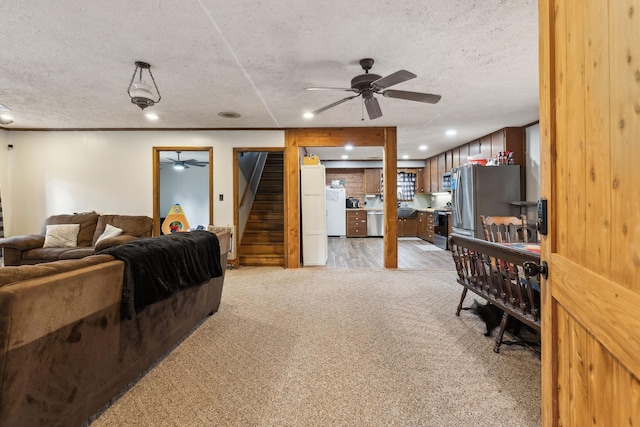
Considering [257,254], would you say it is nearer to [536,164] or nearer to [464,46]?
[464,46]

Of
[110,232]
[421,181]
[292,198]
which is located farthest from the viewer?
[421,181]

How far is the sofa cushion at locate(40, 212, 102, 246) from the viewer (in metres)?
4.66

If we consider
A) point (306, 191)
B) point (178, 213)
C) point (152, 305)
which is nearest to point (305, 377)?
point (152, 305)

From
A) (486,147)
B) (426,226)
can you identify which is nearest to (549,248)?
(486,147)

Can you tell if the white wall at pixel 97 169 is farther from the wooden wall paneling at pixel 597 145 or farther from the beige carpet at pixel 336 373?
the wooden wall paneling at pixel 597 145

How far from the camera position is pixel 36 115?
4422 mm

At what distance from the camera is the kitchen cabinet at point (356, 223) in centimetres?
896

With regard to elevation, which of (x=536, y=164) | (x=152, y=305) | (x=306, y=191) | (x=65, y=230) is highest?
(x=536, y=164)

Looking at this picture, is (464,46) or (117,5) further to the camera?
(464,46)

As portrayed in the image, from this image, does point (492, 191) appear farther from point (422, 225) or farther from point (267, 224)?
point (267, 224)

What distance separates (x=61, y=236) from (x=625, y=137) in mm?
5891

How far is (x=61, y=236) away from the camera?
4.47 m

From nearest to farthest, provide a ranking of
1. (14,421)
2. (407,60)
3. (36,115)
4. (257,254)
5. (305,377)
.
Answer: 1. (14,421)
2. (305,377)
3. (407,60)
4. (36,115)
5. (257,254)

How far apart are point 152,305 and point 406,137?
540 cm
